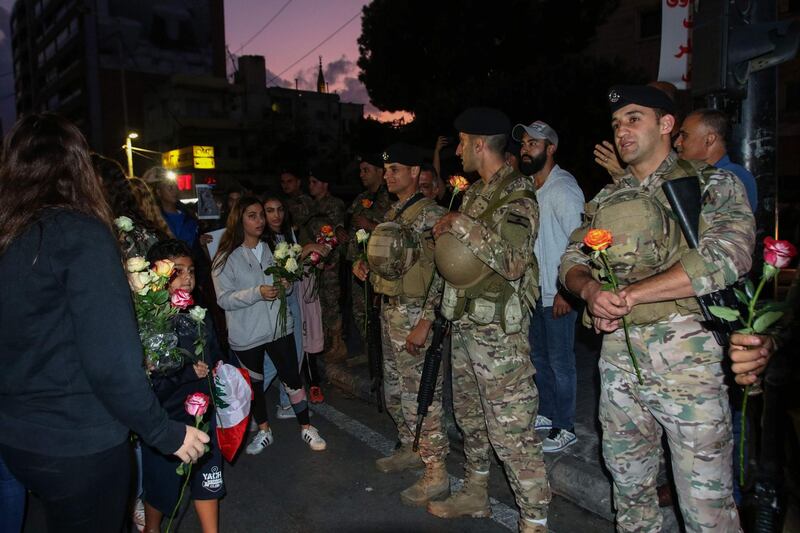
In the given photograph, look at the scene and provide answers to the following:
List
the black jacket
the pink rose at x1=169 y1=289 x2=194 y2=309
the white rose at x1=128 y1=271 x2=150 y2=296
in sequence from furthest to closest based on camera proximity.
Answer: the pink rose at x1=169 y1=289 x2=194 y2=309 → the white rose at x1=128 y1=271 x2=150 y2=296 → the black jacket

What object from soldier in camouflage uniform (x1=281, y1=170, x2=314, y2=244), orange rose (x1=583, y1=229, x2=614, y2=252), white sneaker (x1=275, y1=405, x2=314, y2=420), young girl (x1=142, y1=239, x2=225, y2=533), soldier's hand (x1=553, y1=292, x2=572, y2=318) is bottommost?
white sneaker (x1=275, y1=405, x2=314, y2=420)

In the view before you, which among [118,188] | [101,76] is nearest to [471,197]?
[118,188]

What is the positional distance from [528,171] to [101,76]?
60312 mm

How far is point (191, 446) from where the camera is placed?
2.05m

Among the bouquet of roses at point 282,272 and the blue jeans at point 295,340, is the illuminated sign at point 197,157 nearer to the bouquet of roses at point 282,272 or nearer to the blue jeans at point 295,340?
the blue jeans at point 295,340

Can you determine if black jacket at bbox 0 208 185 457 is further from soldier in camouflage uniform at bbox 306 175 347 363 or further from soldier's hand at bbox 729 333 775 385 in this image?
soldier in camouflage uniform at bbox 306 175 347 363

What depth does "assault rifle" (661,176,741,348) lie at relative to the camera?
88.7 inches

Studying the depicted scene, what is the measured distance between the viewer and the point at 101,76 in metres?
53.5

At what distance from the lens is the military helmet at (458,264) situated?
118 inches

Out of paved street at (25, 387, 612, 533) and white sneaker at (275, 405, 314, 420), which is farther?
white sneaker at (275, 405, 314, 420)

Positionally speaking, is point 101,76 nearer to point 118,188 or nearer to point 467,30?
point 467,30

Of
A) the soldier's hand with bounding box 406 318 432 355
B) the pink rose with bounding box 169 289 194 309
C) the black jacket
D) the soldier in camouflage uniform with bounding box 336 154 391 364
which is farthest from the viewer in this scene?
the soldier in camouflage uniform with bounding box 336 154 391 364

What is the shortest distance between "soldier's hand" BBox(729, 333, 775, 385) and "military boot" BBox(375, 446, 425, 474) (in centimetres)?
271

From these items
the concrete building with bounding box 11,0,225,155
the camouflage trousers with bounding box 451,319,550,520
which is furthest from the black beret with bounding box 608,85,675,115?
the concrete building with bounding box 11,0,225,155
